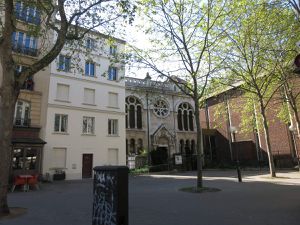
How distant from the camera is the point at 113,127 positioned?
2691cm

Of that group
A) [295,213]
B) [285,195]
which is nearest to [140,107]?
[285,195]

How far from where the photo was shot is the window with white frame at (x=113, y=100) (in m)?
27.1

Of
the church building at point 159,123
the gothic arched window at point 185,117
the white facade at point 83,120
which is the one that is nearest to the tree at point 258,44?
the white facade at point 83,120

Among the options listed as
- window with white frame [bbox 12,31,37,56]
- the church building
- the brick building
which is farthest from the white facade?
the brick building

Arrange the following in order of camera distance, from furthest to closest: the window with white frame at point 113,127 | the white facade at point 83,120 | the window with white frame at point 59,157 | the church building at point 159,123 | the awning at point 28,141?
the church building at point 159,123 → the window with white frame at point 113,127 → the white facade at point 83,120 → the window with white frame at point 59,157 → the awning at point 28,141

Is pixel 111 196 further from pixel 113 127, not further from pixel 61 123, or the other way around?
pixel 113 127

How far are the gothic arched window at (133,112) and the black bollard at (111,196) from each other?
27696 millimetres

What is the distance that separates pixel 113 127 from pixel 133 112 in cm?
652

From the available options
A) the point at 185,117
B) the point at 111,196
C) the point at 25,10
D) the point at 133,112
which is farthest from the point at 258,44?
the point at 185,117

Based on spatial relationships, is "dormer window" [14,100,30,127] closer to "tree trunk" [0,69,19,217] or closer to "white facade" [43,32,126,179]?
"white facade" [43,32,126,179]

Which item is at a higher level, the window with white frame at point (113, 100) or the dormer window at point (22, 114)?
the window with white frame at point (113, 100)

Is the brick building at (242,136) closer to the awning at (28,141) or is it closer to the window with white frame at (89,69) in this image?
the window with white frame at (89,69)

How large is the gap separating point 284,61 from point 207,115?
23.6m

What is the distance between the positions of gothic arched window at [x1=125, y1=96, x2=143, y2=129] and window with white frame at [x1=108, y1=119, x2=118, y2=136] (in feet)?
17.4
